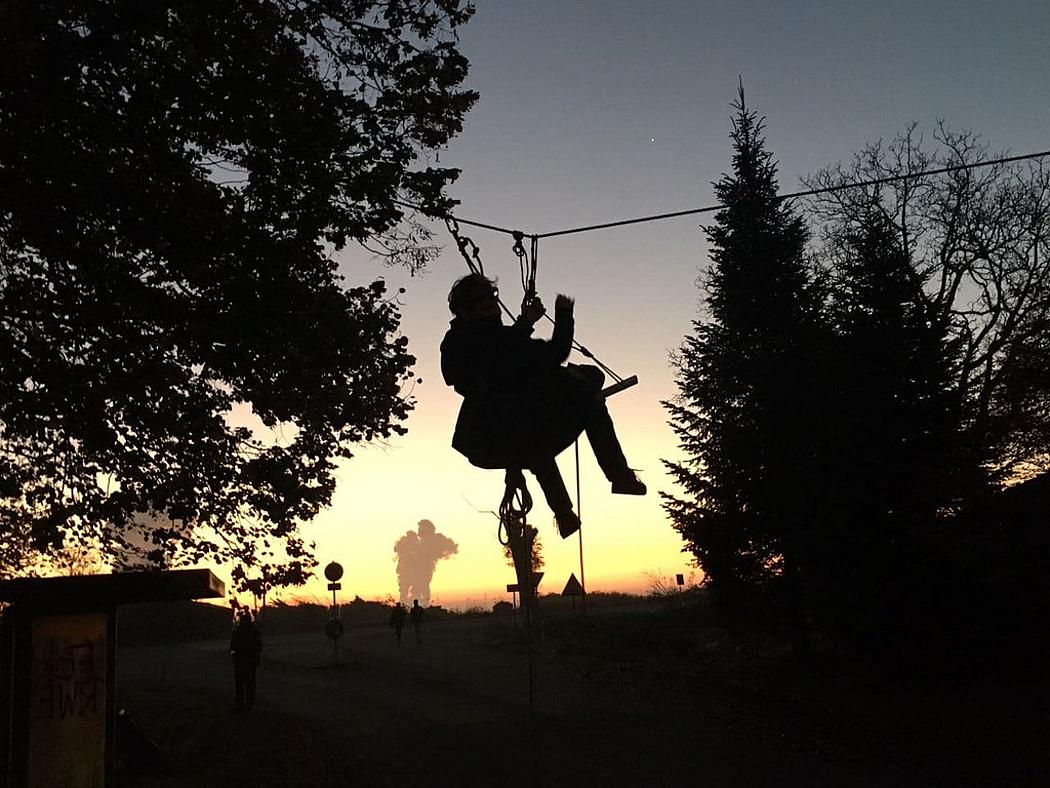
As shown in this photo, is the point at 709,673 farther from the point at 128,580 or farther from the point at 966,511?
the point at 128,580

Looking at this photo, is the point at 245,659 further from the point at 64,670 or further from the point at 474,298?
the point at 474,298

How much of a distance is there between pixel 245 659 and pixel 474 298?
51.0ft

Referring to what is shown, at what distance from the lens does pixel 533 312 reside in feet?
18.6

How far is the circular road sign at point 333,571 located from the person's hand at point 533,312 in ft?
73.5

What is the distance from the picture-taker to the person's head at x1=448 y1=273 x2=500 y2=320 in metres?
5.70

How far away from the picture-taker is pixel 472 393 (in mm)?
5719

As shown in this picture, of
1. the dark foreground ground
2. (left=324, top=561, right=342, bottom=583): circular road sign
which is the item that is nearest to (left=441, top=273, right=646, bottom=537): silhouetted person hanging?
the dark foreground ground

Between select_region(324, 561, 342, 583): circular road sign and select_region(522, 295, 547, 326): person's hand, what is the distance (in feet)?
73.5

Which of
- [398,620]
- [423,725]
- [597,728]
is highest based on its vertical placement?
[398,620]

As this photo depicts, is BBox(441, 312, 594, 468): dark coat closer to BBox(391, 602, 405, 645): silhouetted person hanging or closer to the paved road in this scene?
the paved road

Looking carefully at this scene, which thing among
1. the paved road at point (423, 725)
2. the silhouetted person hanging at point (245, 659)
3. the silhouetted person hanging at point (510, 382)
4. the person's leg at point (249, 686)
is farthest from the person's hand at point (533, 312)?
the person's leg at point (249, 686)

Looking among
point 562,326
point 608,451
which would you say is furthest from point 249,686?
point 562,326

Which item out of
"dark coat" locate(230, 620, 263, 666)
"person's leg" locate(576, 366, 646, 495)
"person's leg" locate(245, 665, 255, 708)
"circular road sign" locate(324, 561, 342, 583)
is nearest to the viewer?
"person's leg" locate(576, 366, 646, 495)

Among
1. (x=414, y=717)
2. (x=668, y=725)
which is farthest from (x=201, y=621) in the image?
(x=668, y=725)
